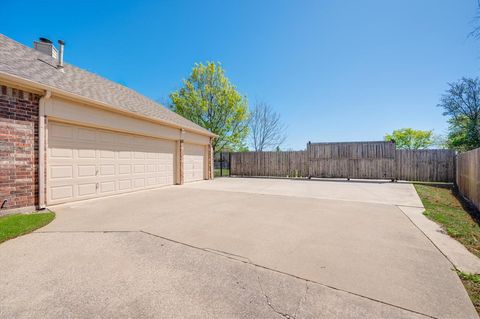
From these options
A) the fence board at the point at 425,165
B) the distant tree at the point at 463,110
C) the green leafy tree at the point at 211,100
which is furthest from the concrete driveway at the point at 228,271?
the distant tree at the point at 463,110

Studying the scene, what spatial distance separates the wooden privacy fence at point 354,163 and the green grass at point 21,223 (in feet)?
43.6

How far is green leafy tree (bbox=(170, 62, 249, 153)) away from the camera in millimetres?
18656

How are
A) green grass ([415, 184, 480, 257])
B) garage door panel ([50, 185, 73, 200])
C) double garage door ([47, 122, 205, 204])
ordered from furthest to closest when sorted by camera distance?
1. double garage door ([47, 122, 205, 204])
2. garage door panel ([50, 185, 73, 200])
3. green grass ([415, 184, 480, 257])

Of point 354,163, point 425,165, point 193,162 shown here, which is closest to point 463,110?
point 425,165

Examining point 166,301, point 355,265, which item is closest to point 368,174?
point 355,265

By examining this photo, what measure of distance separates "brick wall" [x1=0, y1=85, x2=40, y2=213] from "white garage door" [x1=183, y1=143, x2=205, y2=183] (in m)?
6.84

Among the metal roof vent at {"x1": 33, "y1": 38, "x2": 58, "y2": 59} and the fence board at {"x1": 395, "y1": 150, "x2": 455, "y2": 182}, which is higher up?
the metal roof vent at {"x1": 33, "y1": 38, "x2": 58, "y2": 59}

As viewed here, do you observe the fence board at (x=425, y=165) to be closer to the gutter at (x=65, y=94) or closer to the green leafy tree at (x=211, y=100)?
the green leafy tree at (x=211, y=100)

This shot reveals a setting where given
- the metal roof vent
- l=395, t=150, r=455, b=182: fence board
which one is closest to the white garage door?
the metal roof vent

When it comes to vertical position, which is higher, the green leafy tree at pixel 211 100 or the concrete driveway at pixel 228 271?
the green leafy tree at pixel 211 100

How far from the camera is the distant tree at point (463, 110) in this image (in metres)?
18.1

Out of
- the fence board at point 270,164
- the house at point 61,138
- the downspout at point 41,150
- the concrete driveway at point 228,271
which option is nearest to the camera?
the concrete driveway at point 228,271

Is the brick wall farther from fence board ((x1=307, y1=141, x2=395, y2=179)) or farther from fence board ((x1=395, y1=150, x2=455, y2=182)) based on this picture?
fence board ((x1=395, y1=150, x2=455, y2=182))

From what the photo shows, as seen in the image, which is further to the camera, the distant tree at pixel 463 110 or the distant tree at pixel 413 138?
the distant tree at pixel 413 138
